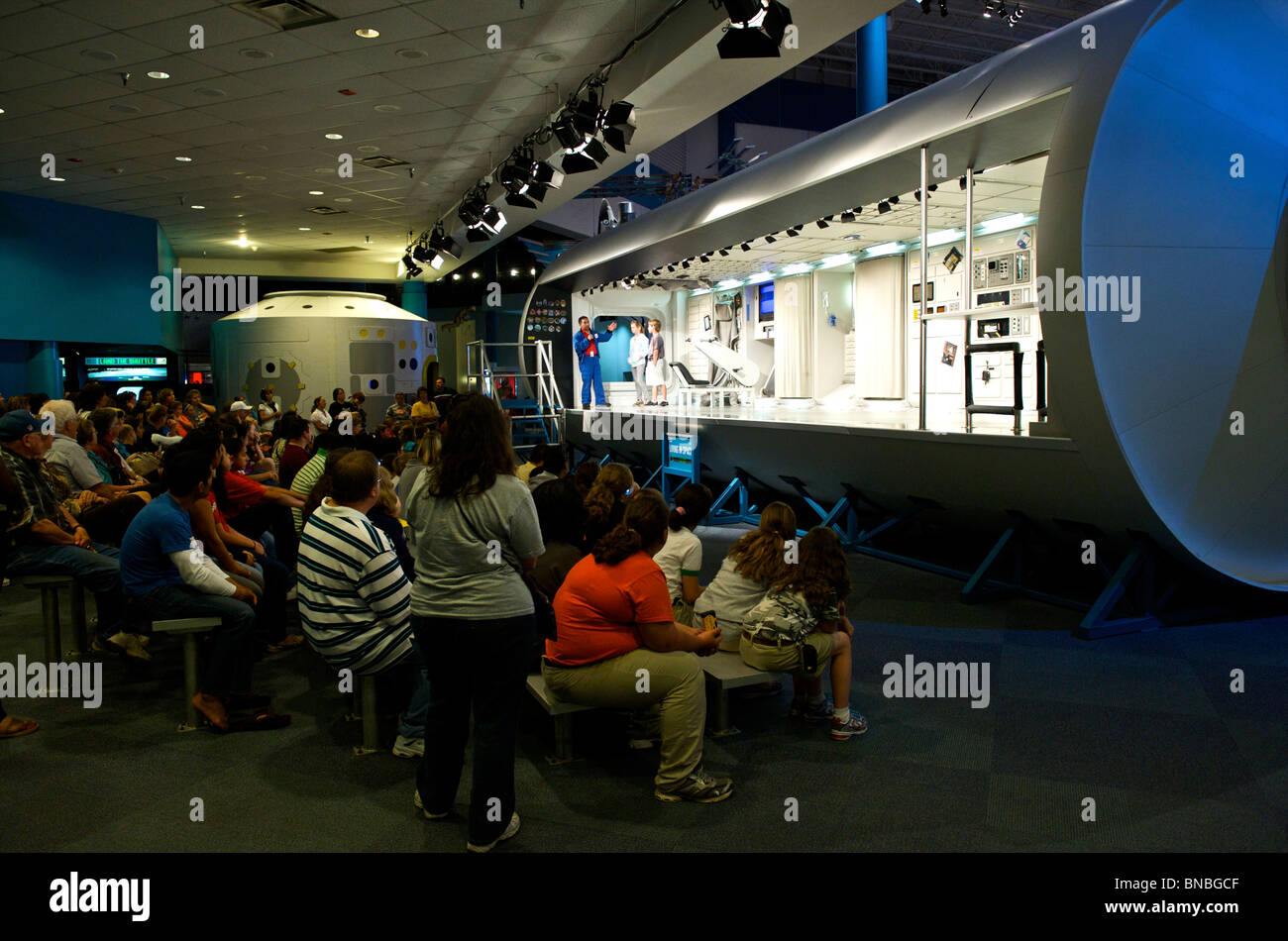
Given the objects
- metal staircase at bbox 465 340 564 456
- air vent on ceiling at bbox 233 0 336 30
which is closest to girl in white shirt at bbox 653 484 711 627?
air vent on ceiling at bbox 233 0 336 30

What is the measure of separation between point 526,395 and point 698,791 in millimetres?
13716

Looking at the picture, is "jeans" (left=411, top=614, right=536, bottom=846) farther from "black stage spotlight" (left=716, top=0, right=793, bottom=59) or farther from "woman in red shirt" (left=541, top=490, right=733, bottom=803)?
"black stage spotlight" (left=716, top=0, right=793, bottom=59)

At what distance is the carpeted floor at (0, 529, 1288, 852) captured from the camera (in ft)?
9.62

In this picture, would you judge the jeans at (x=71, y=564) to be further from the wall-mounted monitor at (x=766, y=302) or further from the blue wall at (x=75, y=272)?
the wall-mounted monitor at (x=766, y=302)

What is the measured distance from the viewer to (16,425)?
4.28 metres

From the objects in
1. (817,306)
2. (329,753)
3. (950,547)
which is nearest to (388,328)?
(817,306)

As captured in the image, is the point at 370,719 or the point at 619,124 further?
the point at 619,124

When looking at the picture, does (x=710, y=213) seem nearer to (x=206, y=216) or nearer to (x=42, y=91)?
(x=42, y=91)

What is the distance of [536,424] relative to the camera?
50.0 feet

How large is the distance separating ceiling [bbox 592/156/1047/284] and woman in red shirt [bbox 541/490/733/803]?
5.41 meters

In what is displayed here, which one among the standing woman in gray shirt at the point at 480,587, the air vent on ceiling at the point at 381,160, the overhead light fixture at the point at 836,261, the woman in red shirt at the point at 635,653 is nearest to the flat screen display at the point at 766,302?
the overhead light fixture at the point at 836,261

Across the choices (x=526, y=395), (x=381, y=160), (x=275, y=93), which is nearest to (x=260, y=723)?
(x=275, y=93)

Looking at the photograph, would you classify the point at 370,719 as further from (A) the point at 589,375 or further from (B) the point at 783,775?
(A) the point at 589,375
